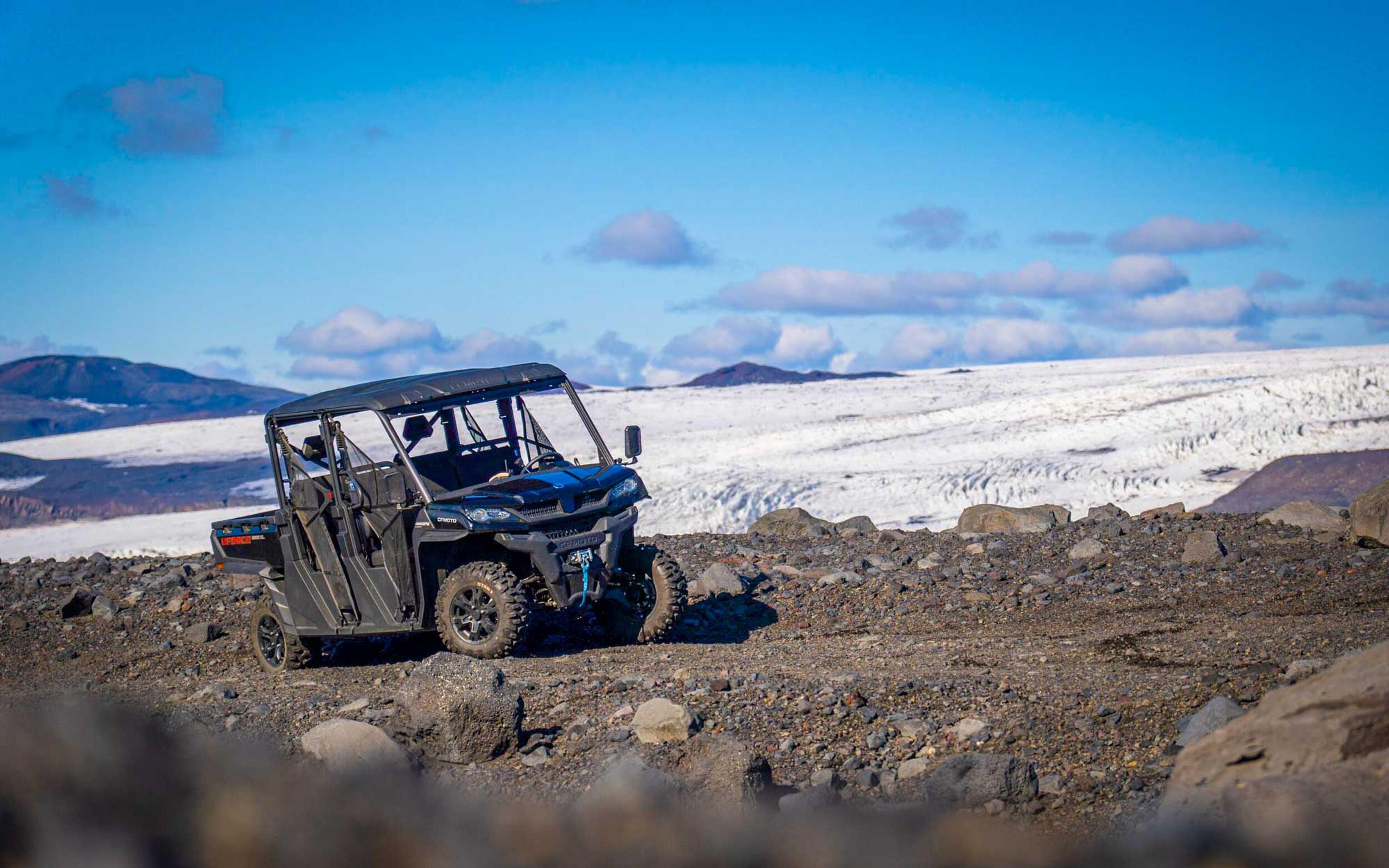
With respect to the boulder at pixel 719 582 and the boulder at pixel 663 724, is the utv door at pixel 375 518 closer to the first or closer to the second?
the boulder at pixel 719 582

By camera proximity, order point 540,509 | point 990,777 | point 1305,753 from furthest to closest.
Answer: point 540,509, point 990,777, point 1305,753

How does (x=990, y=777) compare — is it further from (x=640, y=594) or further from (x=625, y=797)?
(x=640, y=594)

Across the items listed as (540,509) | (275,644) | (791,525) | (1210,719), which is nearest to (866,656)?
(540,509)

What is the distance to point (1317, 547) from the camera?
10742 mm

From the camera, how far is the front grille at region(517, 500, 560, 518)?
788 cm

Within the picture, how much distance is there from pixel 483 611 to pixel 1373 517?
28.0ft

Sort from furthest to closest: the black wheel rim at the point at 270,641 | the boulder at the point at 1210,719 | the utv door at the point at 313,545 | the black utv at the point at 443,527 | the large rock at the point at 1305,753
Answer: the black wheel rim at the point at 270,641
the utv door at the point at 313,545
the black utv at the point at 443,527
the boulder at the point at 1210,719
the large rock at the point at 1305,753

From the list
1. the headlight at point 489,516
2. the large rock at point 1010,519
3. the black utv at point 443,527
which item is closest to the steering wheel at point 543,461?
the black utv at point 443,527

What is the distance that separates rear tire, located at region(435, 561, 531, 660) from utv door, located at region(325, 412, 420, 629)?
43 centimetres

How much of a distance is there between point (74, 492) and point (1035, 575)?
23467 millimetres

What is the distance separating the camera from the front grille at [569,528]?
26.2ft

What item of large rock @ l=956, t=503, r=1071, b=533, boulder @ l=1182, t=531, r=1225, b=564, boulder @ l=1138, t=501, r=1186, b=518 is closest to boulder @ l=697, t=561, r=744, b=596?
large rock @ l=956, t=503, r=1071, b=533

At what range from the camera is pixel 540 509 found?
7969mm

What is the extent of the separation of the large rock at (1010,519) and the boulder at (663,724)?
25.8 ft
